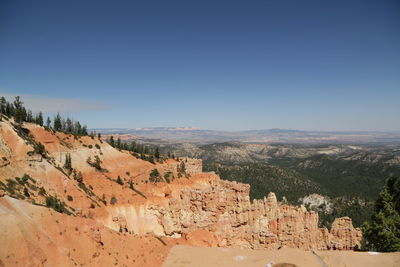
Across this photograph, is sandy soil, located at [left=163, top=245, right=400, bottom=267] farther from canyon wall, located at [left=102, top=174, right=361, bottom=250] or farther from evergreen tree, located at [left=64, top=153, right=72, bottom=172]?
evergreen tree, located at [left=64, top=153, right=72, bottom=172]

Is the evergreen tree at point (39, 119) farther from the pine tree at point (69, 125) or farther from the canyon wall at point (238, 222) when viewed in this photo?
the canyon wall at point (238, 222)

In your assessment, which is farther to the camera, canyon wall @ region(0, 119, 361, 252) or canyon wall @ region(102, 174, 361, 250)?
canyon wall @ region(102, 174, 361, 250)

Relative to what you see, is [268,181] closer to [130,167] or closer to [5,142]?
[130,167]

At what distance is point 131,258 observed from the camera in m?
26.9

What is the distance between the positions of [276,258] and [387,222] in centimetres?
1365

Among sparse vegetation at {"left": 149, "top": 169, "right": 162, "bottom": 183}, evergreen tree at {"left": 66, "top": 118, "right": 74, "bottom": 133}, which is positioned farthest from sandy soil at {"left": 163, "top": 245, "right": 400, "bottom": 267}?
Answer: evergreen tree at {"left": 66, "top": 118, "right": 74, "bottom": 133}

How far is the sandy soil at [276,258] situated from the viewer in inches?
992

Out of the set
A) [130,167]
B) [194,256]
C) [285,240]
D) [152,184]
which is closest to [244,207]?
[285,240]

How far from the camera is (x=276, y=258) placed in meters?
26.7

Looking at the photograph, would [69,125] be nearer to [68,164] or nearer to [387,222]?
[68,164]

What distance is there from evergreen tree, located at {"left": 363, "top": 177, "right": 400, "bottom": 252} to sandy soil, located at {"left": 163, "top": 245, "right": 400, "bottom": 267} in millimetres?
3466

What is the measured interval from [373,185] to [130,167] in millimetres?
165032

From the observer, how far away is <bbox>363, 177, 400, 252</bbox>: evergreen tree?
28.5 metres

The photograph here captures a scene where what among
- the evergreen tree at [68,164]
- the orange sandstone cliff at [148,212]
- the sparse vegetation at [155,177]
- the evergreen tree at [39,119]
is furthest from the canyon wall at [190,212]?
the evergreen tree at [39,119]
